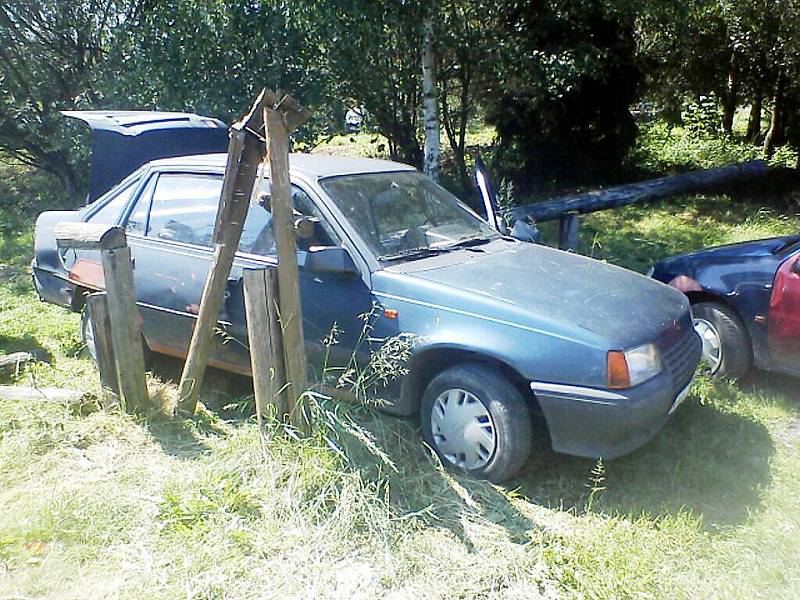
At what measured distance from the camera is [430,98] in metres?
9.99

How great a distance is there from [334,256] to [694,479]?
90.1 inches

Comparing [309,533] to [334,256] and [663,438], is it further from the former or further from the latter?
[663,438]

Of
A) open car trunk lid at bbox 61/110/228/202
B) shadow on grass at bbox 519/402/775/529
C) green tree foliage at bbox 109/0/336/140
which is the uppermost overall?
green tree foliage at bbox 109/0/336/140

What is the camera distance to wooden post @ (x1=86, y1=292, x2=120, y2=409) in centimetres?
416

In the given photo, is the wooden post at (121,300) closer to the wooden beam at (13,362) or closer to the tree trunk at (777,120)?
the wooden beam at (13,362)

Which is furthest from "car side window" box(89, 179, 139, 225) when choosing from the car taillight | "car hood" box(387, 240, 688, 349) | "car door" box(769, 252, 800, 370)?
"car door" box(769, 252, 800, 370)

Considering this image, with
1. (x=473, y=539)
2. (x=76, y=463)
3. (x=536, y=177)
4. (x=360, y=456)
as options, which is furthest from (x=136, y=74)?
(x=473, y=539)

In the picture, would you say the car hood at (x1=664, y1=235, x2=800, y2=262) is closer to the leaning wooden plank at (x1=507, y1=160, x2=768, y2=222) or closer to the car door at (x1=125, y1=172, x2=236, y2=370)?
the leaning wooden plank at (x1=507, y1=160, x2=768, y2=222)

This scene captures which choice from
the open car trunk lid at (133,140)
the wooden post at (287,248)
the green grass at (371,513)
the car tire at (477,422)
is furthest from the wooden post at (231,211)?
the open car trunk lid at (133,140)

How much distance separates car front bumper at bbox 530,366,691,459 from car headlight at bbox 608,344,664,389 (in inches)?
1.4

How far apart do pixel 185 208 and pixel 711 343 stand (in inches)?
151

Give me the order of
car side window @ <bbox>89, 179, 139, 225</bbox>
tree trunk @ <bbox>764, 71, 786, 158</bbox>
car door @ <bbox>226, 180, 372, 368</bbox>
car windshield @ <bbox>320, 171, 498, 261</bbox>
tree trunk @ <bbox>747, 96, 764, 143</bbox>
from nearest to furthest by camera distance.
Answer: car door @ <bbox>226, 180, 372, 368</bbox>
car windshield @ <bbox>320, 171, 498, 261</bbox>
car side window @ <bbox>89, 179, 139, 225</bbox>
tree trunk @ <bbox>764, 71, 786, 158</bbox>
tree trunk @ <bbox>747, 96, 764, 143</bbox>

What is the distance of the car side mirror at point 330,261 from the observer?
3900 mm

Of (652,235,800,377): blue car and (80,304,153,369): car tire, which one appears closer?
(652,235,800,377): blue car
